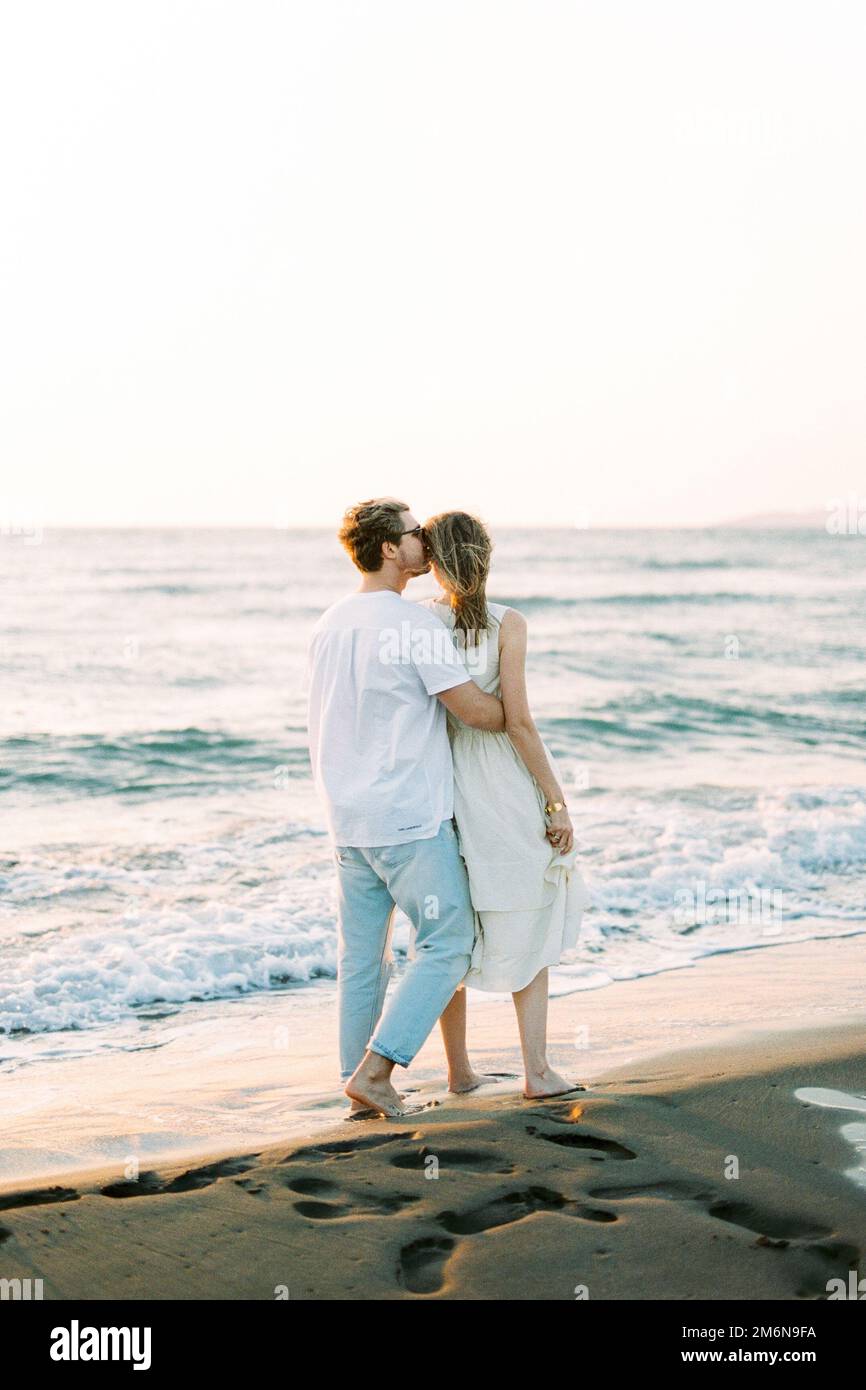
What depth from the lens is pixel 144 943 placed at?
701cm

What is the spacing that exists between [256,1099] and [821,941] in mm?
3739

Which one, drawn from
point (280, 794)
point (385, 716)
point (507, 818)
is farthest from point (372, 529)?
point (280, 794)

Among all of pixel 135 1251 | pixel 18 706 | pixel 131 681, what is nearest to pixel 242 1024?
pixel 135 1251

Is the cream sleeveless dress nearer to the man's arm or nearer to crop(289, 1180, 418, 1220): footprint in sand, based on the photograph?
the man's arm

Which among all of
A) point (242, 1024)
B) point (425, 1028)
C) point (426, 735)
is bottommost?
point (242, 1024)

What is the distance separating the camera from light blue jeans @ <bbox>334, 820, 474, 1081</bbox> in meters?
4.09

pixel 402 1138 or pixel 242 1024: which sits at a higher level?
pixel 402 1138

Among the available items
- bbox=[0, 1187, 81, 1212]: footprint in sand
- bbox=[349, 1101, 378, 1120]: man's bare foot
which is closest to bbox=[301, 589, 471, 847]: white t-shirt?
bbox=[349, 1101, 378, 1120]: man's bare foot

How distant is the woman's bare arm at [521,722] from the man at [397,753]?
2.1 inches

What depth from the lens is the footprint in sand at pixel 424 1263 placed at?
2.97m

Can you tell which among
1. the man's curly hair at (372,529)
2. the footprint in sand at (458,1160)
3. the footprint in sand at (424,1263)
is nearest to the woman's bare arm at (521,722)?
the man's curly hair at (372,529)

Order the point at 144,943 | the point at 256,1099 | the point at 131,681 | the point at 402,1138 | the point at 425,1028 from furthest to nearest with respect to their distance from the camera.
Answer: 1. the point at 131,681
2. the point at 144,943
3. the point at 256,1099
4. the point at 425,1028
5. the point at 402,1138
